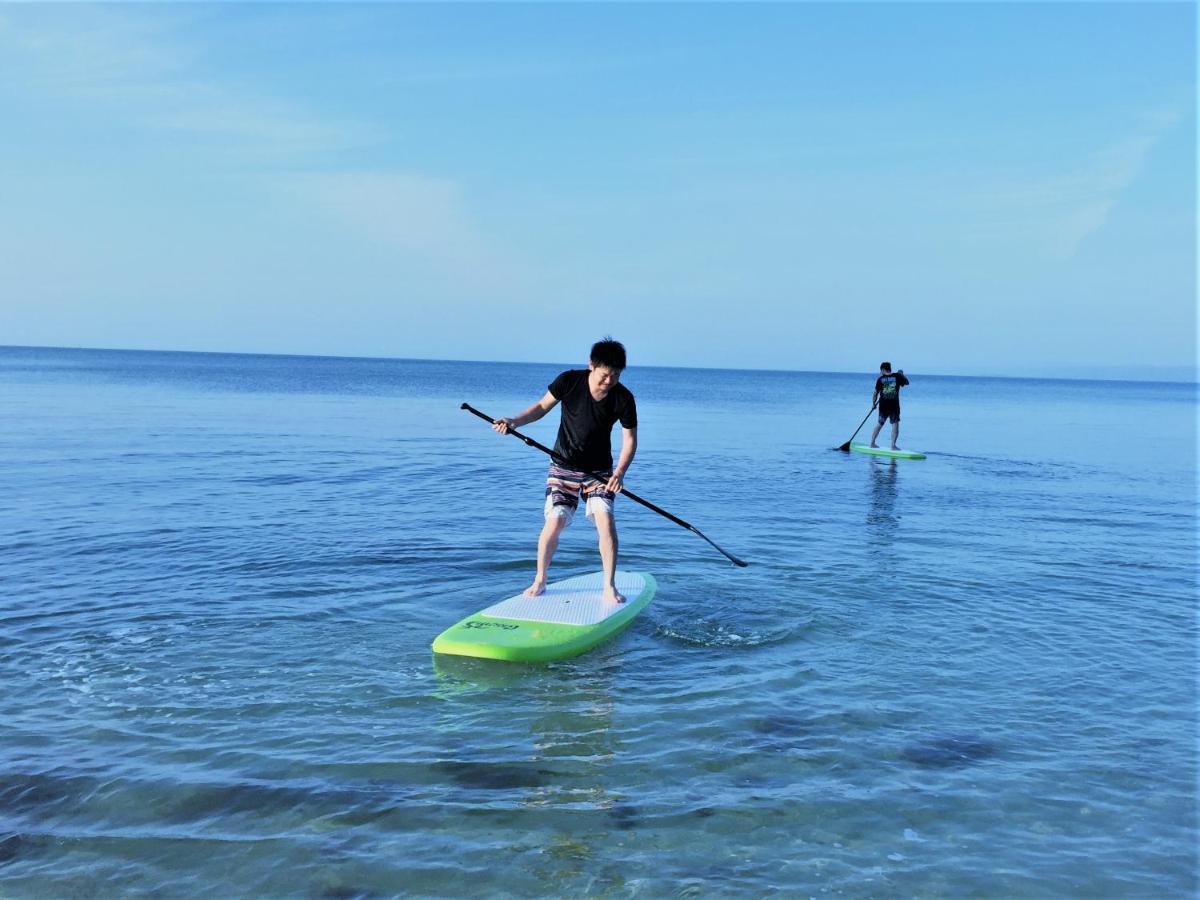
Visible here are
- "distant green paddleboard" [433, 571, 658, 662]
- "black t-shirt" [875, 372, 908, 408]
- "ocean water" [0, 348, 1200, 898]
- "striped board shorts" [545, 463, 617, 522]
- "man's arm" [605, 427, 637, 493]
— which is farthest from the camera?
"black t-shirt" [875, 372, 908, 408]

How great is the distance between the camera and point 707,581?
31.4ft

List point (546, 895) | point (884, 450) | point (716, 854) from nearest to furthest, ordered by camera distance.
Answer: point (546, 895) → point (716, 854) → point (884, 450)

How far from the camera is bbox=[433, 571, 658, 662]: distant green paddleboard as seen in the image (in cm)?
683

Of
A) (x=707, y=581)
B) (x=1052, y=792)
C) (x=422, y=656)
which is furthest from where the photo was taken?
(x=707, y=581)

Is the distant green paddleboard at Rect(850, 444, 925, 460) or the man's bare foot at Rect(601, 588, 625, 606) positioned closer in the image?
the man's bare foot at Rect(601, 588, 625, 606)

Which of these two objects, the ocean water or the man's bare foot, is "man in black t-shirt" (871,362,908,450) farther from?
the man's bare foot

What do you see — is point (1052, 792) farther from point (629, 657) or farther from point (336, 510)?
point (336, 510)

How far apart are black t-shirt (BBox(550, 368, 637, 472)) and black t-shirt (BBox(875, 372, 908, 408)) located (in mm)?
16172

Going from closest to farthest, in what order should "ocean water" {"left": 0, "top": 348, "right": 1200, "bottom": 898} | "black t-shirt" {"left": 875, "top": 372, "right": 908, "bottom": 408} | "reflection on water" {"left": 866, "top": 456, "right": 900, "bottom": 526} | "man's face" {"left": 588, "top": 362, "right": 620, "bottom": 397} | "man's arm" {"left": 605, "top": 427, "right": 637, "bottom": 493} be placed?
"ocean water" {"left": 0, "top": 348, "right": 1200, "bottom": 898}
"man's face" {"left": 588, "top": 362, "right": 620, "bottom": 397}
"man's arm" {"left": 605, "top": 427, "right": 637, "bottom": 493}
"reflection on water" {"left": 866, "top": 456, "right": 900, "bottom": 526}
"black t-shirt" {"left": 875, "top": 372, "right": 908, "bottom": 408}

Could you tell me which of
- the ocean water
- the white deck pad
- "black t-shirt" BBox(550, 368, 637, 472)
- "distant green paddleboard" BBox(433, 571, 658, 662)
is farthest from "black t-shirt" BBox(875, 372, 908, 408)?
"black t-shirt" BBox(550, 368, 637, 472)

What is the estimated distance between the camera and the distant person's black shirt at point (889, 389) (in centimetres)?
2256

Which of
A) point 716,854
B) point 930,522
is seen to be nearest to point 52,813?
point 716,854

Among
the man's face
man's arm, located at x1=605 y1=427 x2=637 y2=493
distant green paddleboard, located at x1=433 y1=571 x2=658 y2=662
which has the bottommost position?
distant green paddleboard, located at x1=433 y1=571 x2=658 y2=662

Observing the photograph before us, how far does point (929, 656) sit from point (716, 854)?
3475 millimetres
